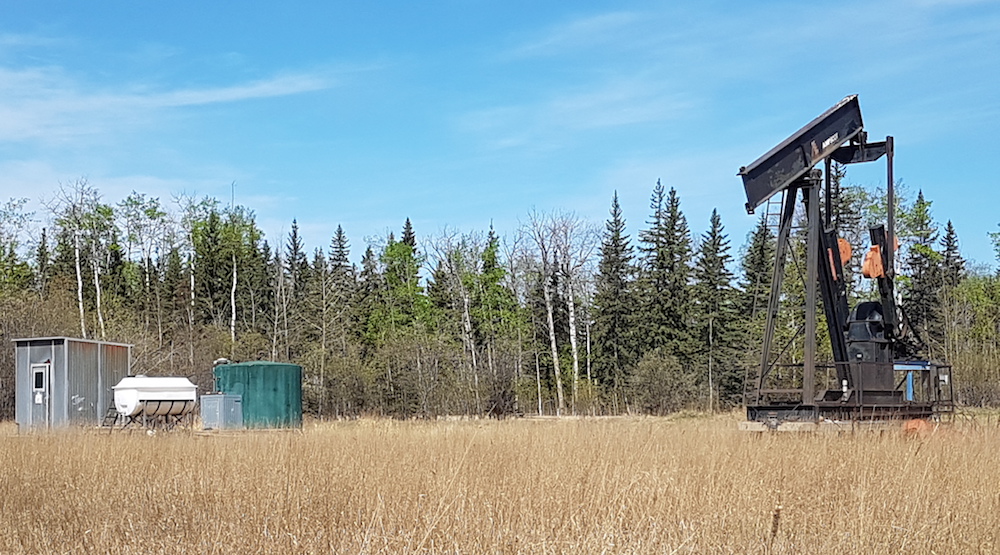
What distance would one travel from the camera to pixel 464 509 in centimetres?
774

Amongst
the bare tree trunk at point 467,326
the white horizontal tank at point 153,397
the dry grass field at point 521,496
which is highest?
the bare tree trunk at point 467,326

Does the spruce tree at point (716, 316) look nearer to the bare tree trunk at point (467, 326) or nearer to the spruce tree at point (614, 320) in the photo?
the spruce tree at point (614, 320)

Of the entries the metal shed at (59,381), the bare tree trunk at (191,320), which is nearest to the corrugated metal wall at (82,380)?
the metal shed at (59,381)

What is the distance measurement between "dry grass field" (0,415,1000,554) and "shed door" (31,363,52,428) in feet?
47.1

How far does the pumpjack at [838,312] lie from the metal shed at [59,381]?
18492mm

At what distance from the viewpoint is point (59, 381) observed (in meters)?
26.2

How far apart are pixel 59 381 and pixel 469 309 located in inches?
1100

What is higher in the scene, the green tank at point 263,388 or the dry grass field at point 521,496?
the green tank at point 263,388

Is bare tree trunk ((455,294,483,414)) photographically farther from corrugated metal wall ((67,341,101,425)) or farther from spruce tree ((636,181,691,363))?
corrugated metal wall ((67,341,101,425))

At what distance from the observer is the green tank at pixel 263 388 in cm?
2772

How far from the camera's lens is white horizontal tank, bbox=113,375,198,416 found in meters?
24.4

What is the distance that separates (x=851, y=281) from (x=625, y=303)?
17.1 m

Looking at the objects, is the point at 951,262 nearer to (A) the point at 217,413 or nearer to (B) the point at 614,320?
(B) the point at 614,320

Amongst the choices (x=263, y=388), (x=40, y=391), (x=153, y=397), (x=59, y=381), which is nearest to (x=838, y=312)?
(x=153, y=397)
